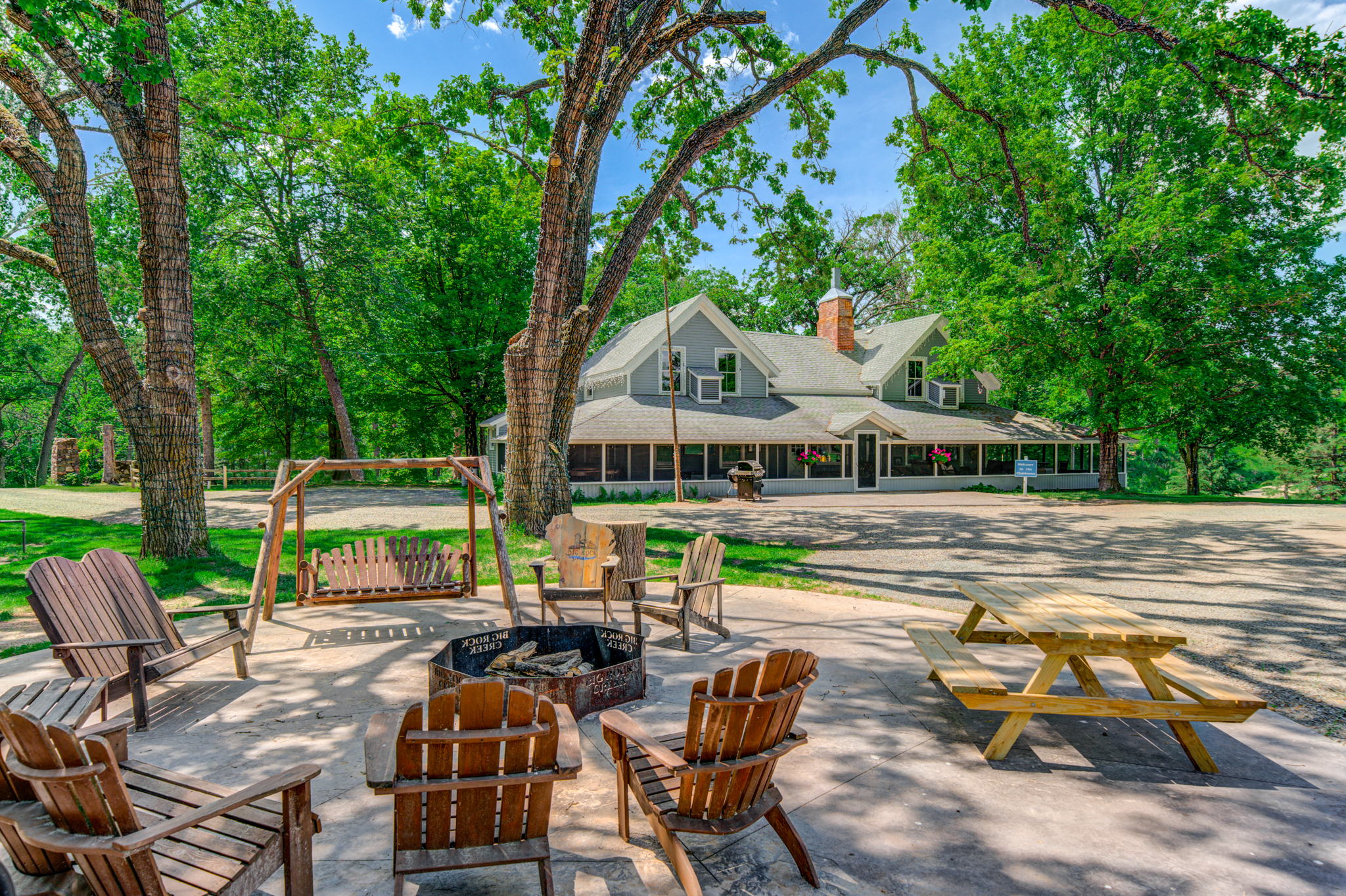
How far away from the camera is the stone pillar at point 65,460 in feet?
103

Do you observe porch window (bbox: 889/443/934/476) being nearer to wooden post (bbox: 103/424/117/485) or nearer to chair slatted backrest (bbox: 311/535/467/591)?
chair slatted backrest (bbox: 311/535/467/591)

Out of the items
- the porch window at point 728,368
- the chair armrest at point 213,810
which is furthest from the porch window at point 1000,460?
the chair armrest at point 213,810

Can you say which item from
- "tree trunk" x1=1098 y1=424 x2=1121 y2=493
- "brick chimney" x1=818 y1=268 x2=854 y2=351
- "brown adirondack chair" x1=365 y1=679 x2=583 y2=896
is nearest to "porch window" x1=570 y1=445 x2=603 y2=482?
Answer: "brick chimney" x1=818 y1=268 x2=854 y2=351

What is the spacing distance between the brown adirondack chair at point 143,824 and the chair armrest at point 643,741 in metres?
1.19

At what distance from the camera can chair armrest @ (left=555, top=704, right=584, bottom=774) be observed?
246cm

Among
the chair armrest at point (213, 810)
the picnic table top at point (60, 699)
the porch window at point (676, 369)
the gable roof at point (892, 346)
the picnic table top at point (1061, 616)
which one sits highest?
the gable roof at point (892, 346)

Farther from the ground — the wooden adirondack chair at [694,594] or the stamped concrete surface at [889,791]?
the wooden adirondack chair at [694,594]

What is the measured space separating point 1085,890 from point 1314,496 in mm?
51627

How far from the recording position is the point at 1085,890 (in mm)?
2779

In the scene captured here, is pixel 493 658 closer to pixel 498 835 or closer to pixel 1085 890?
pixel 498 835

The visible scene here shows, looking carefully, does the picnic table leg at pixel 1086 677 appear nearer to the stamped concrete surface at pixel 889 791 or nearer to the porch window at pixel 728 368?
the stamped concrete surface at pixel 889 791

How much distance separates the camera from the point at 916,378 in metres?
33.5

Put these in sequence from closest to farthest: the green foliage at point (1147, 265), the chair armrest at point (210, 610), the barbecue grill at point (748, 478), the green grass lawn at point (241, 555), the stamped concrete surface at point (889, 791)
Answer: the stamped concrete surface at point (889, 791) < the chair armrest at point (210, 610) < the green grass lawn at point (241, 555) < the green foliage at point (1147, 265) < the barbecue grill at point (748, 478)

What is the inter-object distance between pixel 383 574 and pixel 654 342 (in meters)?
22.2
